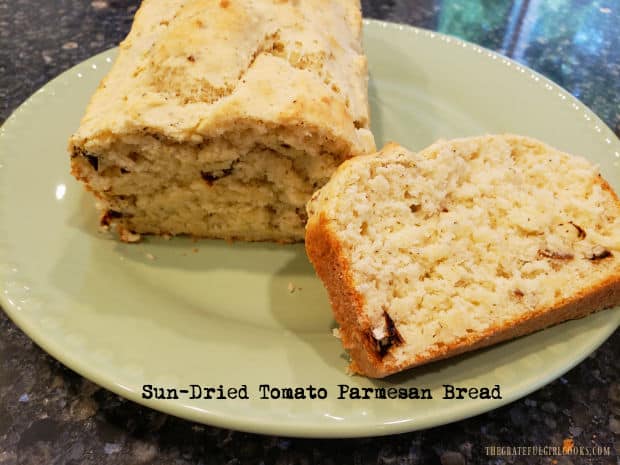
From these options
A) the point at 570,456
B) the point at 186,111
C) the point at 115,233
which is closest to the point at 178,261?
the point at 115,233

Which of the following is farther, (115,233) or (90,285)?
(115,233)

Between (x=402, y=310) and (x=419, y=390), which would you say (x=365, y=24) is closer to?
(x=402, y=310)

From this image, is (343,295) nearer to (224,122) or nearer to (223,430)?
(223,430)

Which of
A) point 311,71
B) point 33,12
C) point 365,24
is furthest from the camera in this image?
point 33,12

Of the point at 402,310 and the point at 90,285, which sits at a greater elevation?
the point at 402,310

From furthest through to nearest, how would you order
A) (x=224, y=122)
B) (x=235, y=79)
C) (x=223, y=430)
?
1. (x=235, y=79)
2. (x=224, y=122)
3. (x=223, y=430)

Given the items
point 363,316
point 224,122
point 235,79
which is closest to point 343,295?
point 363,316

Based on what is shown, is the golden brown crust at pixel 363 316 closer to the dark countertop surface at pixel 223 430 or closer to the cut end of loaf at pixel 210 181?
the dark countertop surface at pixel 223 430

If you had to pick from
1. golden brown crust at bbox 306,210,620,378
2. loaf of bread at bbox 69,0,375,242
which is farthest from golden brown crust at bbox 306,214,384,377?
loaf of bread at bbox 69,0,375,242
